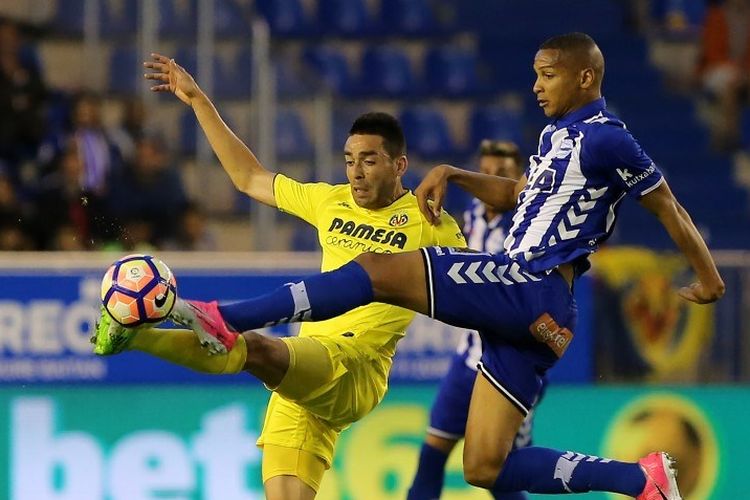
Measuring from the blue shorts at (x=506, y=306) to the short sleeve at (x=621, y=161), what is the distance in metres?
0.44

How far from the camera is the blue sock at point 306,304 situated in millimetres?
5891

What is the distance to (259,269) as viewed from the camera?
1088cm

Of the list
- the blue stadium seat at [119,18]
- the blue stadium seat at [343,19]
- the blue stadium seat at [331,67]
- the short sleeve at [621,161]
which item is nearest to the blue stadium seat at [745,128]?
the blue stadium seat at [343,19]

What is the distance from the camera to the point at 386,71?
47.6 feet

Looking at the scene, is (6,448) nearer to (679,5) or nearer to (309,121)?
(309,121)

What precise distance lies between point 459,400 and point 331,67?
6510 mm

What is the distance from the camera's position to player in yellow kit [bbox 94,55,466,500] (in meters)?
6.47

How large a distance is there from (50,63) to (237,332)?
289 inches

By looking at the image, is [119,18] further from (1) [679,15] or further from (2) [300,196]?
(1) [679,15]

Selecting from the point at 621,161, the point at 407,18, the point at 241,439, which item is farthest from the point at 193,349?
the point at 407,18

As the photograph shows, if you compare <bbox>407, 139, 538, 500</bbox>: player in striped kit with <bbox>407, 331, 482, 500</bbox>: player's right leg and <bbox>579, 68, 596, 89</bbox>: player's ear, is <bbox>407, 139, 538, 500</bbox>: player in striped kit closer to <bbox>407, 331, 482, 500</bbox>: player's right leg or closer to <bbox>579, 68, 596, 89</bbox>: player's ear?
<bbox>407, 331, 482, 500</bbox>: player's right leg

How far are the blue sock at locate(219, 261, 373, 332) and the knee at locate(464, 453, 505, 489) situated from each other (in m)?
0.86

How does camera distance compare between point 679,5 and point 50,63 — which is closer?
point 50,63

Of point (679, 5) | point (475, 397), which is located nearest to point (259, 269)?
point (475, 397)
